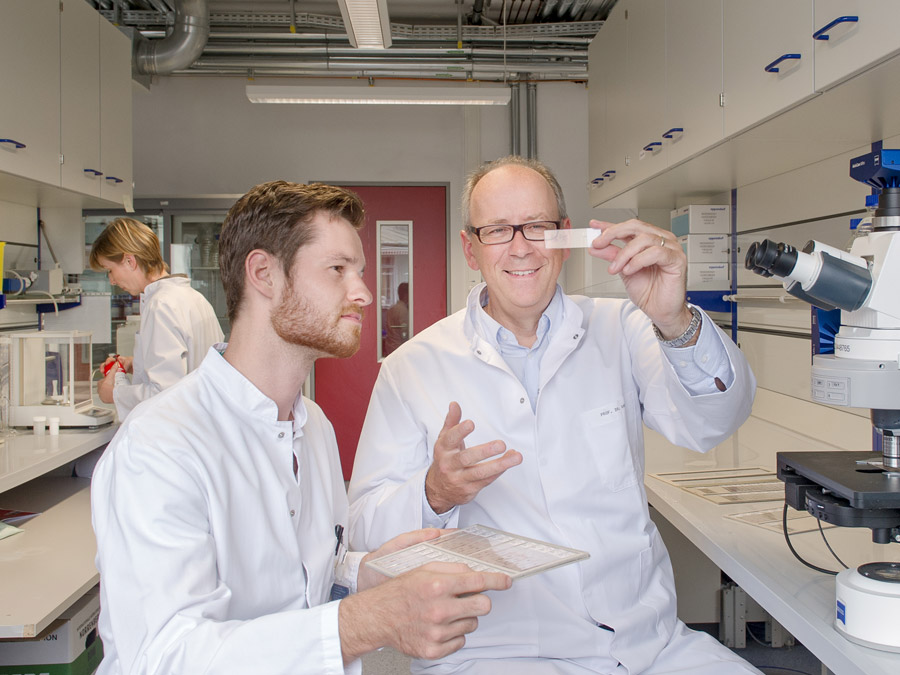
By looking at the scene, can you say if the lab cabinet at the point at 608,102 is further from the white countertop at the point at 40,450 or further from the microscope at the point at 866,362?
the white countertop at the point at 40,450

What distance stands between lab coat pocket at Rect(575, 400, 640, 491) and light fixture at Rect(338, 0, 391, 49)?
6.47 feet

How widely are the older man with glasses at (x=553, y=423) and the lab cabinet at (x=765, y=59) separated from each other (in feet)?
1.93

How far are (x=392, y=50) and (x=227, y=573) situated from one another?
4255mm

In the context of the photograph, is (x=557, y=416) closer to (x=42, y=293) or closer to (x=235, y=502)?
(x=235, y=502)

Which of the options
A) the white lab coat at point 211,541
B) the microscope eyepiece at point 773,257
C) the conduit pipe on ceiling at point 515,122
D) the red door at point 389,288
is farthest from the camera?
the red door at point 389,288

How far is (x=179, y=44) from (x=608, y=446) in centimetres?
394

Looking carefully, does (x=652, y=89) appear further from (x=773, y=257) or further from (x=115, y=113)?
(x=115, y=113)

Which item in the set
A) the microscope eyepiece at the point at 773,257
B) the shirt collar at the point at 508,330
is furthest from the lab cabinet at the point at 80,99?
the microscope eyepiece at the point at 773,257

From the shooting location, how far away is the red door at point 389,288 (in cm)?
534

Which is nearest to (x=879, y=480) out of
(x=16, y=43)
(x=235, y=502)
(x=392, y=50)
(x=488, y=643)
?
(x=488, y=643)

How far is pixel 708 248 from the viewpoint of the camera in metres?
3.20

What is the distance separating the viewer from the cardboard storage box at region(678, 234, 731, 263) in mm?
3182

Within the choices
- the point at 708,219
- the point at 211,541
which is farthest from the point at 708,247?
the point at 211,541

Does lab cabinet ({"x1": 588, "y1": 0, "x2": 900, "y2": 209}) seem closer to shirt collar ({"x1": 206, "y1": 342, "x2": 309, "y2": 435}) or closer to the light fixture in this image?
the light fixture
